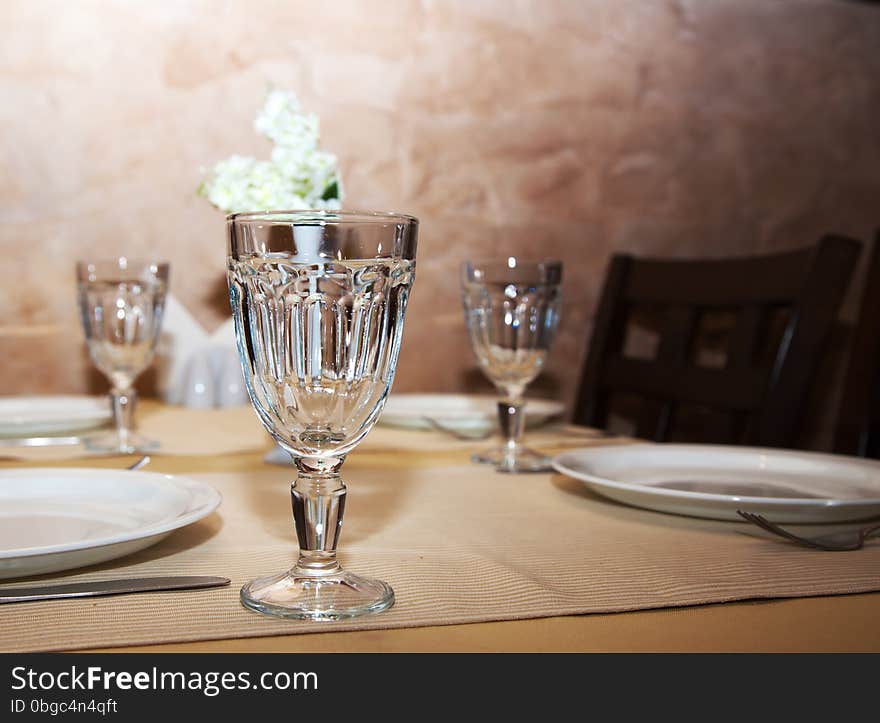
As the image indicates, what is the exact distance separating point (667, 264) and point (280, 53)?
86 centimetres

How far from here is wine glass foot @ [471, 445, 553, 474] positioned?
0.95m

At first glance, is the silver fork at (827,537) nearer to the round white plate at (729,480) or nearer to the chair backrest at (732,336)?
the round white plate at (729,480)

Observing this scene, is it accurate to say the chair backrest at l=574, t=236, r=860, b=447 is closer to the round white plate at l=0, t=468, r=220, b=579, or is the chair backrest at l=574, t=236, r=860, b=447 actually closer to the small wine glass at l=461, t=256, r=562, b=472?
the small wine glass at l=461, t=256, r=562, b=472

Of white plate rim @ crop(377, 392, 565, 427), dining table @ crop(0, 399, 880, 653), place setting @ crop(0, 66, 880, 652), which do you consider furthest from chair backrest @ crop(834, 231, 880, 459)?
dining table @ crop(0, 399, 880, 653)

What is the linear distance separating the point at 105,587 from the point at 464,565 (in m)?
0.20

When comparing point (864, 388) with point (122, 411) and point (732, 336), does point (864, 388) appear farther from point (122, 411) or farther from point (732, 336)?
point (122, 411)

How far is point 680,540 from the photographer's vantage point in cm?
65

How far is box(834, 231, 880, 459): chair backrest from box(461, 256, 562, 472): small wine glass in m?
0.59

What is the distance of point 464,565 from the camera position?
0.59 metres

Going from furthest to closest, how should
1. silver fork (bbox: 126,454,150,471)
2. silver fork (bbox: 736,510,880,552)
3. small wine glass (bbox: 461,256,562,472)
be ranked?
small wine glass (bbox: 461,256,562,472), silver fork (bbox: 126,454,150,471), silver fork (bbox: 736,510,880,552)

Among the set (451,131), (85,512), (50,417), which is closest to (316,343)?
(85,512)

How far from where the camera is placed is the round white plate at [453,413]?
121 cm
